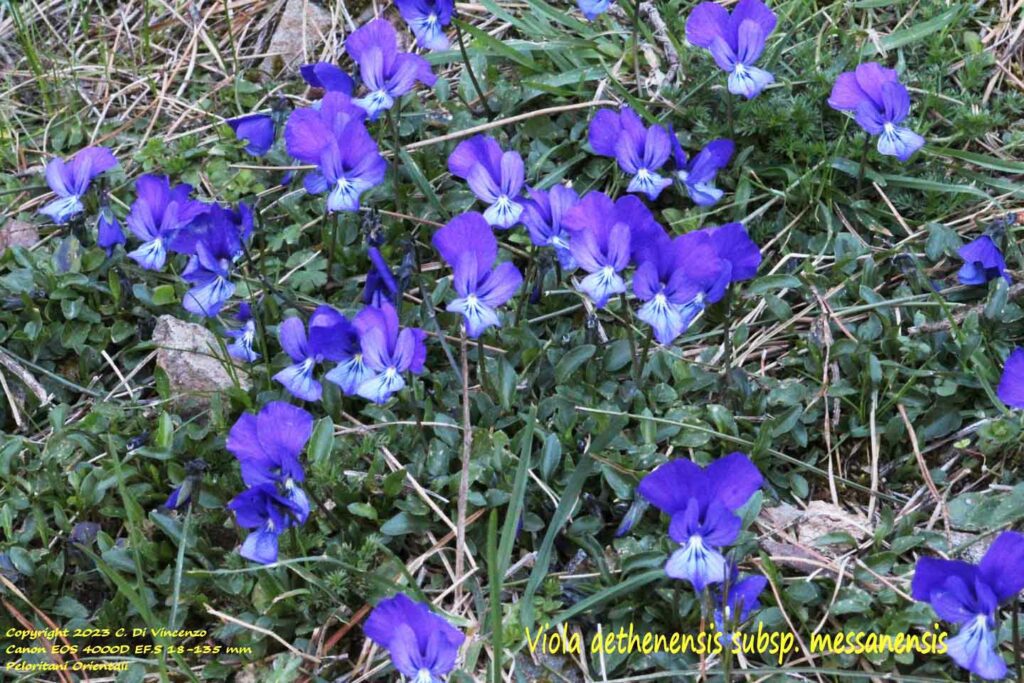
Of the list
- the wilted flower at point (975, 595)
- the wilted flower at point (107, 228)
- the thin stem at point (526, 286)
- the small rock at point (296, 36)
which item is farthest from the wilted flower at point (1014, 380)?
the small rock at point (296, 36)

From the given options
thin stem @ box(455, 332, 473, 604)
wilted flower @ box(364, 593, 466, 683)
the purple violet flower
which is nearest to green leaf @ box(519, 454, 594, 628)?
thin stem @ box(455, 332, 473, 604)

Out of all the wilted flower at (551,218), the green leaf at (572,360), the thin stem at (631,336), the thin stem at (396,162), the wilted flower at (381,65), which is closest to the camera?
the thin stem at (631,336)

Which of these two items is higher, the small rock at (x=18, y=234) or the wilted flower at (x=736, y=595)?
the small rock at (x=18, y=234)

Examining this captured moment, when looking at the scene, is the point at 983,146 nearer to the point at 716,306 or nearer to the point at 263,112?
the point at 716,306

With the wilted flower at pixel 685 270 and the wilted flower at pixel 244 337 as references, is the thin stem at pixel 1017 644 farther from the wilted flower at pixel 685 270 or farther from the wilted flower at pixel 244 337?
the wilted flower at pixel 244 337

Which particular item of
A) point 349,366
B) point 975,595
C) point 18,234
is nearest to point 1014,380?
point 975,595

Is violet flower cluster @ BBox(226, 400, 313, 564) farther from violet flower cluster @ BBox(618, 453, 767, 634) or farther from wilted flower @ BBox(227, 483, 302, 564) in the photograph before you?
violet flower cluster @ BBox(618, 453, 767, 634)

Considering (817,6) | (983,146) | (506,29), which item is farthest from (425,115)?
(983,146)
